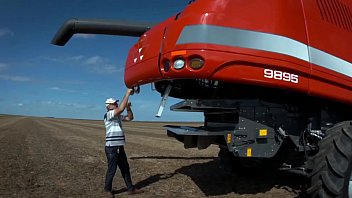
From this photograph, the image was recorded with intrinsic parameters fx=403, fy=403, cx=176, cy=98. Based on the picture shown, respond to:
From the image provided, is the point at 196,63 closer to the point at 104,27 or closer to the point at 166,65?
the point at 166,65

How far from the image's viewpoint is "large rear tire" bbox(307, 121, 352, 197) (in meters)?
4.73

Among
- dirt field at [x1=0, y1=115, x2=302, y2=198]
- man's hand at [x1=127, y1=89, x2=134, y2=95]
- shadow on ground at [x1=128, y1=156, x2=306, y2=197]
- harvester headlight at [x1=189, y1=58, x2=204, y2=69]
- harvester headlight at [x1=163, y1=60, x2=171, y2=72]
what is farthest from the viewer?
shadow on ground at [x1=128, y1=156, x2=306, y2=197]

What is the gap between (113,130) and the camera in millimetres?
6902

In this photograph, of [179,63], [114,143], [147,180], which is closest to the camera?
[179,63]

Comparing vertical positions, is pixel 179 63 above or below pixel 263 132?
above

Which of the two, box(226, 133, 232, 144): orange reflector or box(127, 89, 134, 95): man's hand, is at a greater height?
box(127, 89, 134, 95): man's hand

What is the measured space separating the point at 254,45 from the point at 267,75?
1.20ft

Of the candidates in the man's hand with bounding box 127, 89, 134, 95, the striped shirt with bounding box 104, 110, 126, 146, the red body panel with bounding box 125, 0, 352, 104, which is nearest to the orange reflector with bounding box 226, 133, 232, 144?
the red body panel with bounding box 125, 0, 352, 104

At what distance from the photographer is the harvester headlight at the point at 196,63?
14.6ft

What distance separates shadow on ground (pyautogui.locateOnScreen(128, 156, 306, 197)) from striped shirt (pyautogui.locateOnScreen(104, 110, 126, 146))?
48.5 inches

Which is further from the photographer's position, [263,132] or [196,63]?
[263,132]

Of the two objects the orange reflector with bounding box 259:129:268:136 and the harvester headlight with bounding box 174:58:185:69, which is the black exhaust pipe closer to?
the harvester headlight with bounding box 174:58:185:69

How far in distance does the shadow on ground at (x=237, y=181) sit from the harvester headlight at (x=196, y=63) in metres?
3.02

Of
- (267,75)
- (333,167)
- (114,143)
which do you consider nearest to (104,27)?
(114,143)
